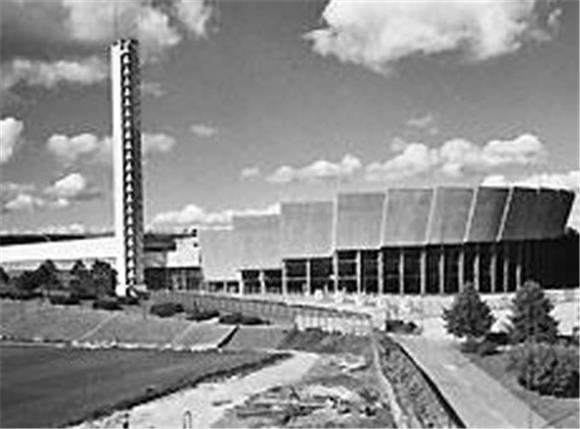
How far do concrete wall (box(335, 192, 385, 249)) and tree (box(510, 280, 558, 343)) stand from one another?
26.2 m

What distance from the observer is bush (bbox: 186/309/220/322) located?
60475 mm

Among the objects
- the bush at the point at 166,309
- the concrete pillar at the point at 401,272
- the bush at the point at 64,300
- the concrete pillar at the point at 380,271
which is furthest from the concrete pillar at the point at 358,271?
the bush at the point at 64,300

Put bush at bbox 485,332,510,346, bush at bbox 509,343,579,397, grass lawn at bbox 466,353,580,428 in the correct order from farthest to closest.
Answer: bush at bbox 485,332,510,346
bush at bbox 509,343,579,397
grass lawn at bbox 466,353,580,428

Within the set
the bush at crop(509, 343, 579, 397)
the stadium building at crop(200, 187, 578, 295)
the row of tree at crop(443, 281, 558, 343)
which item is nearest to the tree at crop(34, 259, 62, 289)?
the stadium building at crop(200, 187, 578, 295)

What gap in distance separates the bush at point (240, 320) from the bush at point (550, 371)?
2286 cm

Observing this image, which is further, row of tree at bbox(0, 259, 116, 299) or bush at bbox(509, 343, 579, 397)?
row of tree at bbox(0, 259, 116, 299)

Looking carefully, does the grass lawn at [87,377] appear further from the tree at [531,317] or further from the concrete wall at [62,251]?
the concrete wall at [62,251]

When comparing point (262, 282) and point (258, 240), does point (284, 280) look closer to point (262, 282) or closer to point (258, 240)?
point (262, 282)

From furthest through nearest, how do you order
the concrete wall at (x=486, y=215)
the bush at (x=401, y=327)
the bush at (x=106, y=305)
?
the concrete wall at (x=486, y=215), the bush at (x=106, y=305), the bush at (x=401, y=327)

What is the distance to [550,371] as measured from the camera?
117 ft

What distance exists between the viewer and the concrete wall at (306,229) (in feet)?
244

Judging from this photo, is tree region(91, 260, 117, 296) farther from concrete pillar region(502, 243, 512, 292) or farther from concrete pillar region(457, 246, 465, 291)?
concrete pillar region(502, 243, 512, 292)

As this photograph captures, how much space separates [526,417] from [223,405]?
1057 cm

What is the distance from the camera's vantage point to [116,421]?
31594mm
